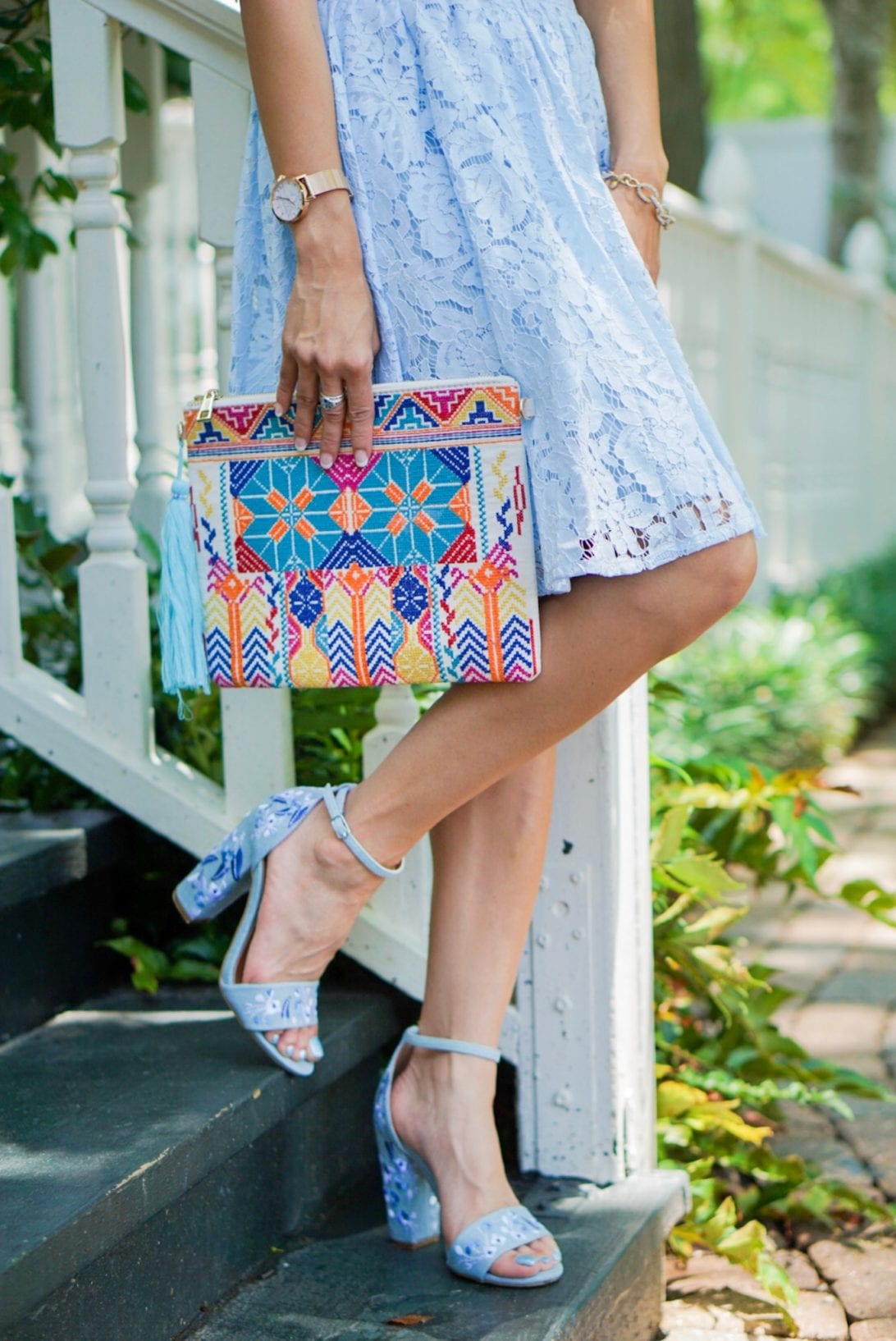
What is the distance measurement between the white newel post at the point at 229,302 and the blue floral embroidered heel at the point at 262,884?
202 millimetres

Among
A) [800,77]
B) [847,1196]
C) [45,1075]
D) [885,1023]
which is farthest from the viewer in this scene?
[800,77]

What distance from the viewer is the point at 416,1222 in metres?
1.63

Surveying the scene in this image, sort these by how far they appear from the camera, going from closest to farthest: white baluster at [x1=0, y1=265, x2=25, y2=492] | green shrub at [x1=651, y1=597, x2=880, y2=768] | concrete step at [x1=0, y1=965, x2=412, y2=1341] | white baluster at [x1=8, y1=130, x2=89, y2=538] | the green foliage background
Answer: concrete step at [x1=0, y1=965, x2=412, y2=1341], white baluster at [x1=8, y1=130, x2=89, y2=538], white baluster at [x1=0, y1=265, x2=25, y2=492], green shrub at [x1=651, y1=597, x2=880, y2=768], the green foliage background

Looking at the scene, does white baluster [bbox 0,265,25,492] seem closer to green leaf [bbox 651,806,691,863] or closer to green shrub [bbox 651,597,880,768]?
green leaf [bbox 651,806,691,863]

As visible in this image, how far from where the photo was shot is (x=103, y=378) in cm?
179

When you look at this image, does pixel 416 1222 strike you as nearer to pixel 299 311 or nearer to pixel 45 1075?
pixel 45 1075

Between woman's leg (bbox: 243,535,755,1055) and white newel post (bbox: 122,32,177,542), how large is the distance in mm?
839

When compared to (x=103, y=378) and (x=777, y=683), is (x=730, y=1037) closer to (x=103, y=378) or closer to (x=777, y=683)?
(x=103, y=378)

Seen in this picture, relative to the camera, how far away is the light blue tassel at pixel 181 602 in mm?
1506

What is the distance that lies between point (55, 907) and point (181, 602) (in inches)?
20.4

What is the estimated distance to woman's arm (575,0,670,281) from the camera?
1.58 m

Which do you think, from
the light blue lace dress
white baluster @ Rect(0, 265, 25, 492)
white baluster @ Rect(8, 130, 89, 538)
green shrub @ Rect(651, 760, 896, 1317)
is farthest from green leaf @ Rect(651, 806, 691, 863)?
white baluster @ Rect(0, 265, 25, 492)

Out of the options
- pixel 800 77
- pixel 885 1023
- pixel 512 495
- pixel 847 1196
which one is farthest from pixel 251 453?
pixel 800 77

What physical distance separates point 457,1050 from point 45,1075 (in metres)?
0.44
